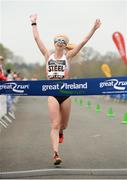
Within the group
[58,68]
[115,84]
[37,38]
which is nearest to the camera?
[115,84]

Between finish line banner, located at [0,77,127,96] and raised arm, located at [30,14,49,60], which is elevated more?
raised arm, located at [30,14,49,60]

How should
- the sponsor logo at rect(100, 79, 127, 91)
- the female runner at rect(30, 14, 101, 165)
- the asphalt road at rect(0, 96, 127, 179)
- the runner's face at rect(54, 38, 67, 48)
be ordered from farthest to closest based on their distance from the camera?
the runner's face at rect(54, 38, 67, 48) < the female runner at rect(30, 14, 101, 165) < the sponsor logo at rect(100, 79, 127, 91) < the asphalt road at rect(0, 96, 127, 179)

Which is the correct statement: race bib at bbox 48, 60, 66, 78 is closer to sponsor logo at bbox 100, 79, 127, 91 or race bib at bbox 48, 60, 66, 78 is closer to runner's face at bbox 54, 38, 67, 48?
runner's face at bbox 54, 38, 67, 48

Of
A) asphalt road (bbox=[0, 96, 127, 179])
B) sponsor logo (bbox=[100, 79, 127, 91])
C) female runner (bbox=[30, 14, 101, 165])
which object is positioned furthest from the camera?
female runner (bbox=[30, 14, 101, 165])

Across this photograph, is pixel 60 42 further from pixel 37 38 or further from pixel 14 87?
pixel 14 87

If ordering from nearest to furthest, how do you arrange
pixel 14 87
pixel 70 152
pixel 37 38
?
pixel 14 87 → pixel 37 38 → pixel 70 152

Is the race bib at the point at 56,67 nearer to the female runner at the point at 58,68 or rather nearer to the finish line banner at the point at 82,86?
the female runner at the point at 58,68

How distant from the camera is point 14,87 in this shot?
8195 mm

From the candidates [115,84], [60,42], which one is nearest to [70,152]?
[115,84]

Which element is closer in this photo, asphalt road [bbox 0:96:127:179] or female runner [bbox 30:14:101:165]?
asphalt road [bbox 0:96:127:179]

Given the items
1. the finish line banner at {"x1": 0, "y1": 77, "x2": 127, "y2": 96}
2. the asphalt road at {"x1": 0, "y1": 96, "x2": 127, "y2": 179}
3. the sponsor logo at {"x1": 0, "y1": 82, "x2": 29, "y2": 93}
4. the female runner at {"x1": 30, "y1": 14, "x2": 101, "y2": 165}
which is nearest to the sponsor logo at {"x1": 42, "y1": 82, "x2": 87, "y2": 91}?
the finish line banner at {"x1": 0, "y1": 77, "x2": 127, "y2": 96}

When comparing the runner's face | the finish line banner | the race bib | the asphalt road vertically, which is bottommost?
the asphalt road

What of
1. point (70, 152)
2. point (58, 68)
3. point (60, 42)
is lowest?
point (70, 152)

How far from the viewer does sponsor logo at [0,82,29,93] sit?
26.8 ft
